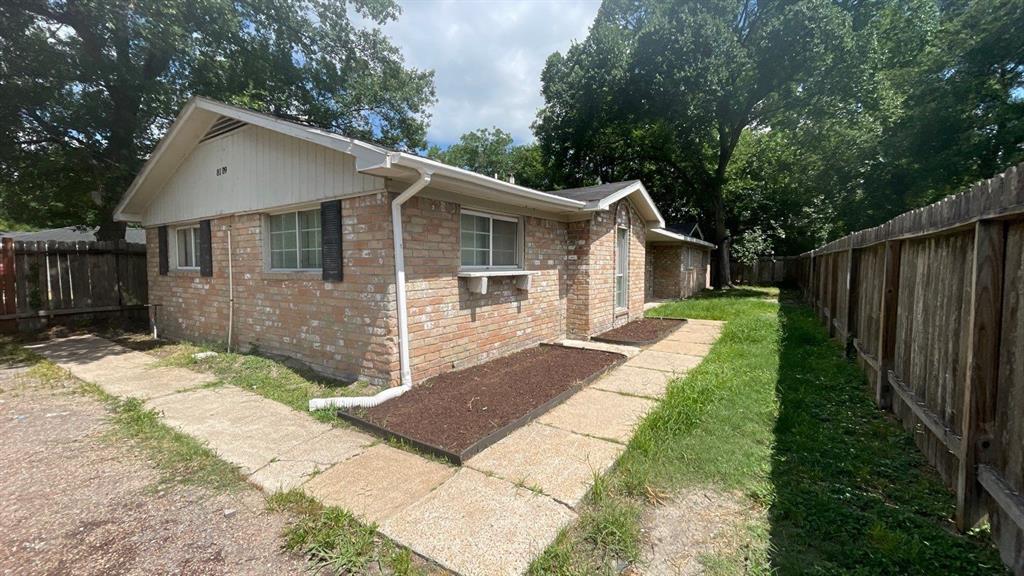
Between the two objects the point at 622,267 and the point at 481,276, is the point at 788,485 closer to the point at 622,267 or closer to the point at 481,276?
the point at 481,276

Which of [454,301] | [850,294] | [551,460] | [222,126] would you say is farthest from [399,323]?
[850,294]

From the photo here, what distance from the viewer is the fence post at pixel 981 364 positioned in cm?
216

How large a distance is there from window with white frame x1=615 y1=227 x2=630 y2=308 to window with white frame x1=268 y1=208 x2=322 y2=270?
6.06 metres

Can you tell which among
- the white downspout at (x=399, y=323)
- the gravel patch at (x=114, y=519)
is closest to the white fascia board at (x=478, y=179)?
the white downspout at (x=399, y=323)

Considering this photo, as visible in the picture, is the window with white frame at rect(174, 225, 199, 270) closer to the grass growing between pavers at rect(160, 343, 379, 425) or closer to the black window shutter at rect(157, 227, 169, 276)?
the black window shutter at rect(157, 227, 169, 276)

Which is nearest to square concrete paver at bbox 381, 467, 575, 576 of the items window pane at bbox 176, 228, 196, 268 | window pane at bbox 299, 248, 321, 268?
window pane at bbox 299, 248, 321, 268

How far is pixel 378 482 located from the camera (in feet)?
9.91

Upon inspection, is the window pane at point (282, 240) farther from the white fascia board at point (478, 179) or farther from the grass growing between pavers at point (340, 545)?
the grass growing between pavers at point (340, 545)

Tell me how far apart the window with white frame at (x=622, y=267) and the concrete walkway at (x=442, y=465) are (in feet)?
12.7

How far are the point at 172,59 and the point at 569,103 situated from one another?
16.2 meters

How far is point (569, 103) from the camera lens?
830 inches

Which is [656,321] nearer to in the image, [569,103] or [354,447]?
[354,447]

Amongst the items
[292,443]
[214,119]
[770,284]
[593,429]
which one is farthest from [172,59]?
[770,284]

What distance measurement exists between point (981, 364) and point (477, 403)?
381 centimetres
